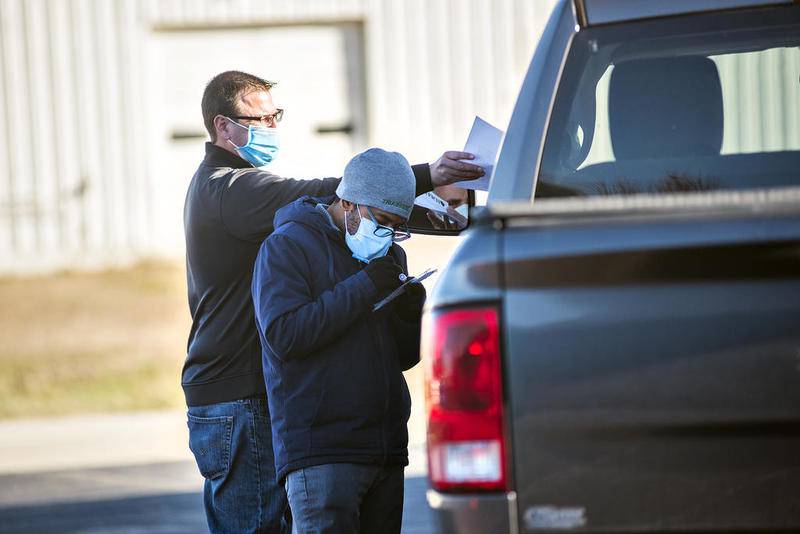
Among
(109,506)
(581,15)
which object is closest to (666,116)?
(581,15)

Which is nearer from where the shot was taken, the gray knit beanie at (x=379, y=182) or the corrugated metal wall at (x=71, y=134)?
the gray knit beanie at (x=379, y=182)

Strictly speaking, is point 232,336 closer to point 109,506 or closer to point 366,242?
point 366,242

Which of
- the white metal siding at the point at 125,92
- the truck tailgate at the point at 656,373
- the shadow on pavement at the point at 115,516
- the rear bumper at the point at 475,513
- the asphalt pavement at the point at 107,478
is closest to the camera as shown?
the truck tailgate at the point at 656,373

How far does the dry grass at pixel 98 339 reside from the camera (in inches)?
522

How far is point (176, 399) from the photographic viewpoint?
42.9 ft

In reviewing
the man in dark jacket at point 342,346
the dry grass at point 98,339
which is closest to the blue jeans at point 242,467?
the man in dark jacket at point 342,346

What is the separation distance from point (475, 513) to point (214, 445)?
1759 mm

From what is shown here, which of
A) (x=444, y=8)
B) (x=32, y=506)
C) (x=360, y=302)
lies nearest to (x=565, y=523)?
(x=360, y=302)

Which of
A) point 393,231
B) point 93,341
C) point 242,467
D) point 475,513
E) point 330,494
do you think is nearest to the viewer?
point 475,513

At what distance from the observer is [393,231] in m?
3.85

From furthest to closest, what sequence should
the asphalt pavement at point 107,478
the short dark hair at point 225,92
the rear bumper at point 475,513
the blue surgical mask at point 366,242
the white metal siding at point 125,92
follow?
the white metal siding at point 125,92 < the asphalt pavement at point 107,478 < the short dark hair at point 225,92 < the blue surgical mask at point 366,242 < the rear bumper at point 475,513

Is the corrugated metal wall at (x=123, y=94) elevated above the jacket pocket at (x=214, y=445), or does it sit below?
above

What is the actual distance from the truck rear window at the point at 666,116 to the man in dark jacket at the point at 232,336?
57 centimetres

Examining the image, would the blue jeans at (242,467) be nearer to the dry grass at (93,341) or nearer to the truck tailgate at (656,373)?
the truck tailgate at (656,373)
